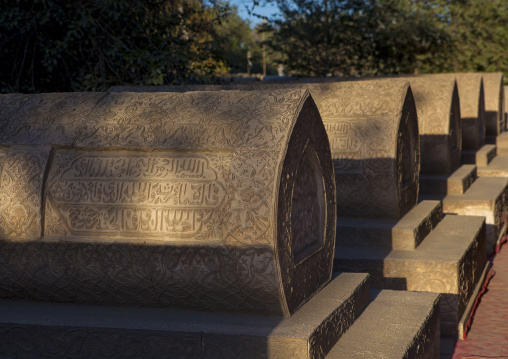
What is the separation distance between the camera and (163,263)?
8.58 feet

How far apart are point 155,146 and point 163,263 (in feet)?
1.56

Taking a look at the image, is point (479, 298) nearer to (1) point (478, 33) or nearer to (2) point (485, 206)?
(2) point (485, 206)

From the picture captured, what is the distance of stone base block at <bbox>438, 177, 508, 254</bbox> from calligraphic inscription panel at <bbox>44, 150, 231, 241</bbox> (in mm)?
3784

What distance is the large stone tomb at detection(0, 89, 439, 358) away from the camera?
2.49 m

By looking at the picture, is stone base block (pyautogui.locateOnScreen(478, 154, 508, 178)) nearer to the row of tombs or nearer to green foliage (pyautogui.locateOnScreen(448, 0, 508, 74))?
the row of tombs

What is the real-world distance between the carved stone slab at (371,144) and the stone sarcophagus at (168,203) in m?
1.63

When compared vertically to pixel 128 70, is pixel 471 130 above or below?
below

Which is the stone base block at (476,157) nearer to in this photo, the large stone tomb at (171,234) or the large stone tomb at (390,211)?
the large stone tomb at (390,211)

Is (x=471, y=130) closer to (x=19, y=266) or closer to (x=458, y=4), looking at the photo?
(x=19, y=266)

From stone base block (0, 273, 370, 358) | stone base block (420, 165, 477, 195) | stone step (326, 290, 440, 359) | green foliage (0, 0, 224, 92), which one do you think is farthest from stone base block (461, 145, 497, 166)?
stone base block (0, 273, 370, 358)

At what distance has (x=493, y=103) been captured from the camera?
9.92m

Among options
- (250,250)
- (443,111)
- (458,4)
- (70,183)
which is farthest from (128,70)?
(458,4)

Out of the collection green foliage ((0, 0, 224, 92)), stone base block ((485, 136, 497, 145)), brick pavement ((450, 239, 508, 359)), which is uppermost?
green foliage ((0, 0, 224, 92))

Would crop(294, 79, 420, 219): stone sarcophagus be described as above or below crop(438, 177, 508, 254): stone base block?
above
